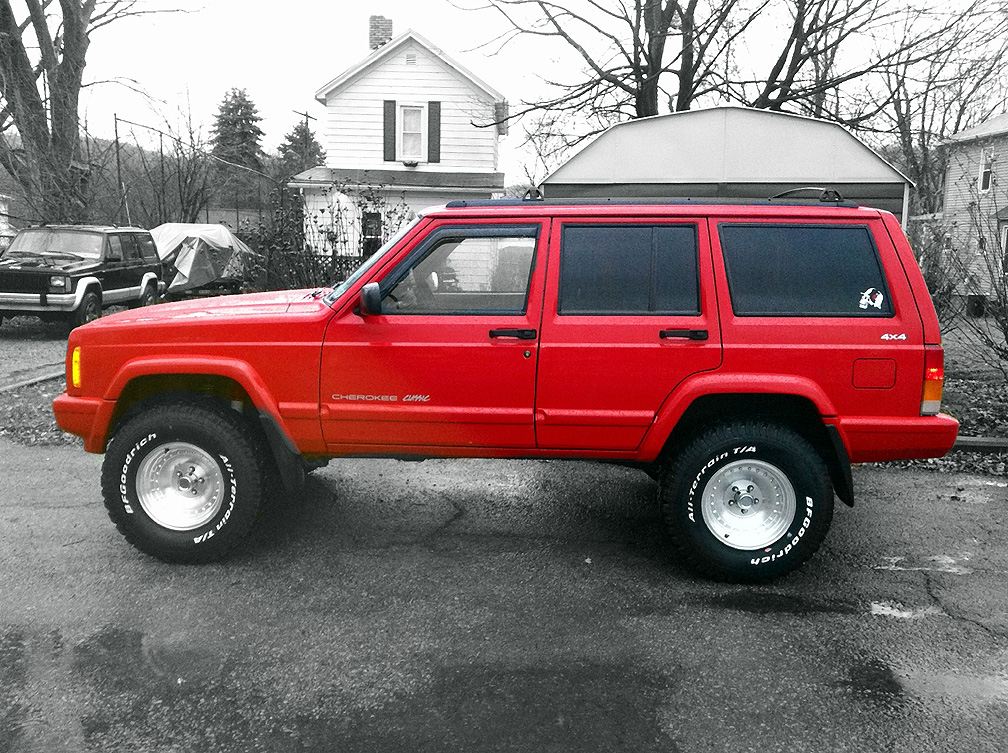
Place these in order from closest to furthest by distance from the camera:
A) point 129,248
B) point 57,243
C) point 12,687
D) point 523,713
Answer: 1. point 523,713
2. point 12,687
3. point 57,243
4. point 129,248

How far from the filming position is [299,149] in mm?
58500

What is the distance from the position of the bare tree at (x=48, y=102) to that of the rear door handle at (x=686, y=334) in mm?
16918

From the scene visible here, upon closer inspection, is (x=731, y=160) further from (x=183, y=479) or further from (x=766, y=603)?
(x=183, y=479)

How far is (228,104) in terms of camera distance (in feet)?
187

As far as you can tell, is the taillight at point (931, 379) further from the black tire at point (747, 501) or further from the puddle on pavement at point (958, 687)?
the puddle on pavement at point (958, 687)

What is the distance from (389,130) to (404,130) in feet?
1.48

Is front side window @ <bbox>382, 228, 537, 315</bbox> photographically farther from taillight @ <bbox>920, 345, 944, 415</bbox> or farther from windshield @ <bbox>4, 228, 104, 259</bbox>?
windshield @ <bbox>4, 228, 104, 259</bbox>

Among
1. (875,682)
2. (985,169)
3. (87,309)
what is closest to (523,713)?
(875,682)

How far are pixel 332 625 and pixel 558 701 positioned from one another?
117 cm

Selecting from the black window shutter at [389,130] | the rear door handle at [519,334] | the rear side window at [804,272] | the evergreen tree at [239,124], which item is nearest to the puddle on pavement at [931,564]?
the rear side window at [804,272]

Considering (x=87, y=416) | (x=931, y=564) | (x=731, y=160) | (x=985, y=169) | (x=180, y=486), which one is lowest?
(x=931, y=564)

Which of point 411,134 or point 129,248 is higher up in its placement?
point 411,134

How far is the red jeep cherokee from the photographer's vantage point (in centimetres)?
418

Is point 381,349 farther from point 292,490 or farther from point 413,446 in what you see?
point 292,490
